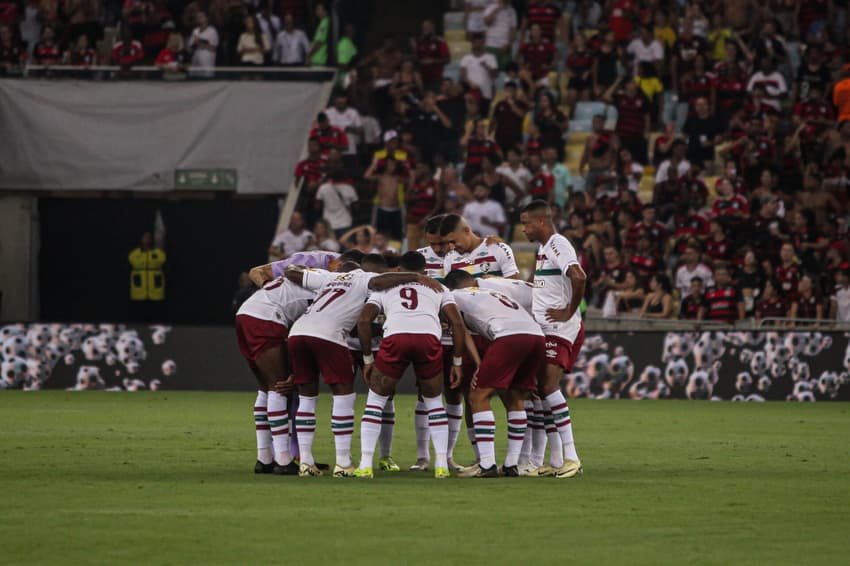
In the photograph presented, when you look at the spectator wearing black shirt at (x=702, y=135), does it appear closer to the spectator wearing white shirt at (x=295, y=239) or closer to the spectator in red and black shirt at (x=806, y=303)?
the spectator in red and black shirt at (x=806, y=303)

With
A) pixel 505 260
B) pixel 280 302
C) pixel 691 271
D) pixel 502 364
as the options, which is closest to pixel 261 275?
pixel 280 302

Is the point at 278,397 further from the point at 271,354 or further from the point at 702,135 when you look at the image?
the point at 702,135

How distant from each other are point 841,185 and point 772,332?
157 inches

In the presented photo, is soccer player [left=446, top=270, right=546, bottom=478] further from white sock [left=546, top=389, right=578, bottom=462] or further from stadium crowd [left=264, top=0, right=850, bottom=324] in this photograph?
stadium crowd [left=264, top=0, right=850, bottom=324]

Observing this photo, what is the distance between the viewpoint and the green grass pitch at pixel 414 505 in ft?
27.9

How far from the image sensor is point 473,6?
32.7m

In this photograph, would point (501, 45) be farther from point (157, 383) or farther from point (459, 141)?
point (157, 383)

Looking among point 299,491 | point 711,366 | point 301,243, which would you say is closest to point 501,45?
point 301,243

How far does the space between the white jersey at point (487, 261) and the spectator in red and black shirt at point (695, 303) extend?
1155 centimetres

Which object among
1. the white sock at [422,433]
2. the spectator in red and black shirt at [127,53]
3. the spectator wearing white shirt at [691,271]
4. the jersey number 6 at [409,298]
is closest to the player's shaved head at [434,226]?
the jersey number 6 at [409,298]

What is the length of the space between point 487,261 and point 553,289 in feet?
2.98

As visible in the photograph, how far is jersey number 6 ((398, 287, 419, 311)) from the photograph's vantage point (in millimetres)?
12586

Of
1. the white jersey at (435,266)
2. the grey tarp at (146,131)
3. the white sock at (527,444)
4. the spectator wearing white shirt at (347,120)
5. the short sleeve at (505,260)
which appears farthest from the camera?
the grey tarp at (146,131)

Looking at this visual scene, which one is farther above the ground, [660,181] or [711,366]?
[660,181]
